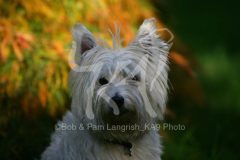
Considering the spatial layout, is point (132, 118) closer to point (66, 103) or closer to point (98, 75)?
point (98, 75)

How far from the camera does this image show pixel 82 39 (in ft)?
18.2

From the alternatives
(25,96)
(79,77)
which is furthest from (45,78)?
(79,77)

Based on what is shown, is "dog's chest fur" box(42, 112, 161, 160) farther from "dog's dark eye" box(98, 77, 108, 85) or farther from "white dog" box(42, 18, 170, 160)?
"dog's dark eye" box(98, 77, 108, 85)

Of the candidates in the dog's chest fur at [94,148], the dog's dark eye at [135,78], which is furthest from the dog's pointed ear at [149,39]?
the dog's chest fur at [94,148]

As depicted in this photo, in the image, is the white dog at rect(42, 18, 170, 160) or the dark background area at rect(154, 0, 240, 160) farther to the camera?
the dark background area at rect(154, 0, 240, 160)

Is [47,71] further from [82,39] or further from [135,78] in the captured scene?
[135,78]

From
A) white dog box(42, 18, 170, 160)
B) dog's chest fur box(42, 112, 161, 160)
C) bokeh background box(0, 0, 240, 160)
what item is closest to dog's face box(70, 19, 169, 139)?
white dog box(42, 18, 170, 160)

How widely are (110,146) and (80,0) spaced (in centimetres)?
206

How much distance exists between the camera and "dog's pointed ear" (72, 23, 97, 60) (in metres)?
5.50

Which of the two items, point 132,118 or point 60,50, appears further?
point 60,50

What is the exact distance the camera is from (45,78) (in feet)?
23.2

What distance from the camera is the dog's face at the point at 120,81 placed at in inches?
208

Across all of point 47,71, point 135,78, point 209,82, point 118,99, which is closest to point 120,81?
point 135,78

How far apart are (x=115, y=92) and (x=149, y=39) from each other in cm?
56
